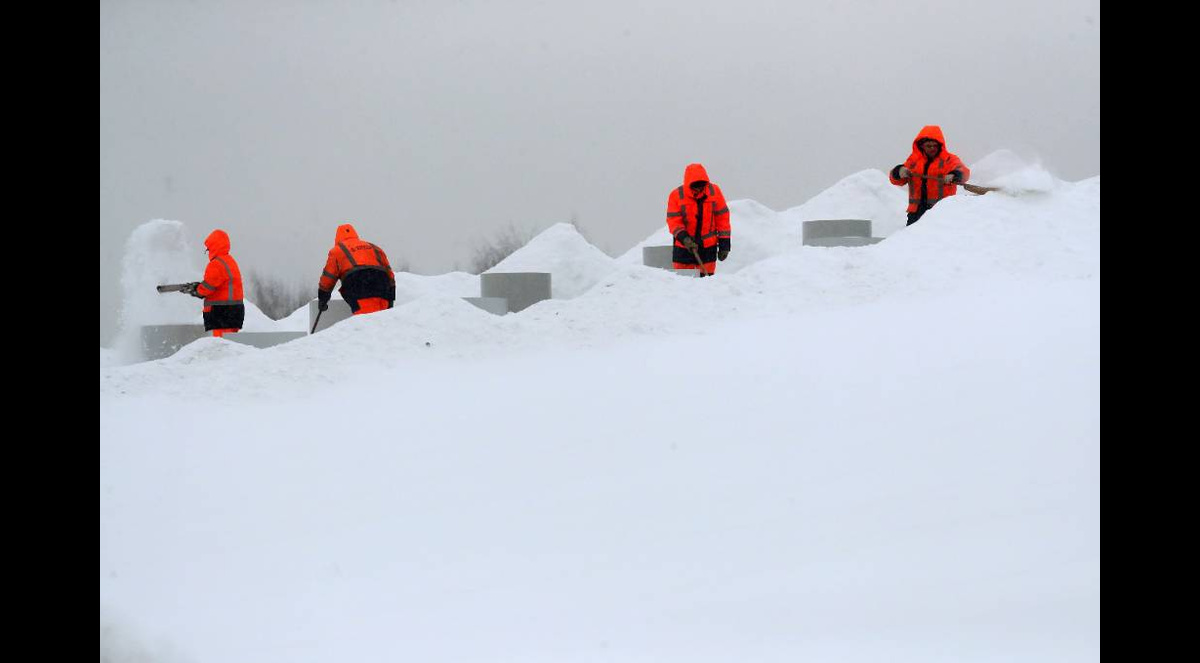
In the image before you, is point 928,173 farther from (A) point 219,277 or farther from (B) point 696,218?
(A) point 219,277

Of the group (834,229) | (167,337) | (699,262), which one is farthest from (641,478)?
(834,229)

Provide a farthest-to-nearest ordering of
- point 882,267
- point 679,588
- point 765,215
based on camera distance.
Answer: point 765,215, point 882,267, point 679,588

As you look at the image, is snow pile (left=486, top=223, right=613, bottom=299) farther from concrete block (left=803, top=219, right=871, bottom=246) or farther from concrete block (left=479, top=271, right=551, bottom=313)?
concrete block (left=479, top=271, right=551, bottom=313)

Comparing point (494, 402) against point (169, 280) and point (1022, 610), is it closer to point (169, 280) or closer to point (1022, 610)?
point (1022, 610)

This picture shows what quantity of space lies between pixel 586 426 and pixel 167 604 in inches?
110

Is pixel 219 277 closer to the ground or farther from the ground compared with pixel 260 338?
farther from the ground

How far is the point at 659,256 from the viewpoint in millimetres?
16969

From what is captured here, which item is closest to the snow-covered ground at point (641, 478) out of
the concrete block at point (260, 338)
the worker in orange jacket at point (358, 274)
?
the worker in orange jacket at point (358, 274)

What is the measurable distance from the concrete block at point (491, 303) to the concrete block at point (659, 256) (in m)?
3.95

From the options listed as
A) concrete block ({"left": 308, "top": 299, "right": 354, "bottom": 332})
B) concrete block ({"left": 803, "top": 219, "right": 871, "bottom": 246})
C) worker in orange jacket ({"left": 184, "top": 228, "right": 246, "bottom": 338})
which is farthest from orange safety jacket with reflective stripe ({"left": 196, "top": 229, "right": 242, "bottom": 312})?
concrete block ({"left": 803, "top": 219, "right": 871, "bottom": 246})

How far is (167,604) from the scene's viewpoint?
558 cm

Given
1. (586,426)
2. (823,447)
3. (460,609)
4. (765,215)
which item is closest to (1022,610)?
(823,447)

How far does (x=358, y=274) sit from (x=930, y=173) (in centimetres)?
644

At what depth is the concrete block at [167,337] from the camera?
14.2 meters
